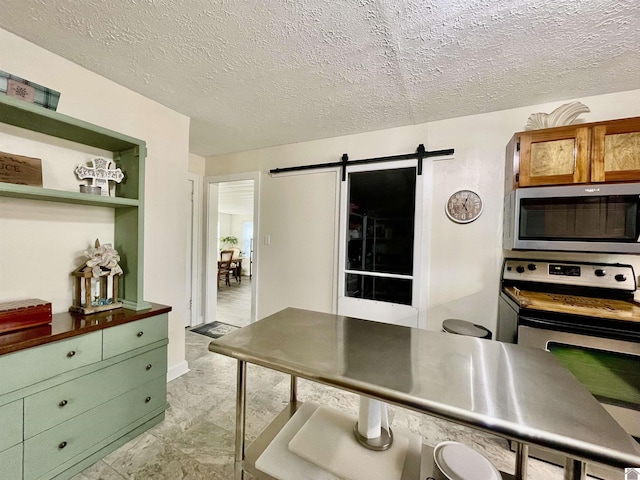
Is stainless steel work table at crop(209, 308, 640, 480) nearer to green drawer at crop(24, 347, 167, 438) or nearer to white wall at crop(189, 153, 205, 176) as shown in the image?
green drawer at crop(24, 347, 167, 438)

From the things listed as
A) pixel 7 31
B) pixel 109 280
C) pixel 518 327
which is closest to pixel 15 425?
pixel 109 280

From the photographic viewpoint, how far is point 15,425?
1.21 meters

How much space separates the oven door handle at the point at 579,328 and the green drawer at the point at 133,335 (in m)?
2.37

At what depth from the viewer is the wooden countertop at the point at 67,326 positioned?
1.23 meters

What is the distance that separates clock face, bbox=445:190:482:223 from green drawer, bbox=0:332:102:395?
2.74 metres

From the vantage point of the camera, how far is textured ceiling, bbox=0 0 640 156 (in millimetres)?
1262

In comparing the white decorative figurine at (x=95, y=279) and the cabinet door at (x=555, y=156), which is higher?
the cabinet door at (x=555, y=156)

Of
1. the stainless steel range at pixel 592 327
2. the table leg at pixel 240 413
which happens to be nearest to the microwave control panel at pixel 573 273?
the stainless steel range at pixel 592 327

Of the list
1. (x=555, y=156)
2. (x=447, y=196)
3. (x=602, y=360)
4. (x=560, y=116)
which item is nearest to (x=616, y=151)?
(x=555, y=156)

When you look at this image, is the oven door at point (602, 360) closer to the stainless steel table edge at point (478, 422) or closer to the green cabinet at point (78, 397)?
the stainless steel table edge at point (478, 422)

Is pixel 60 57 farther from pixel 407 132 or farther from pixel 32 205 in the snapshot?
pixel 407 132

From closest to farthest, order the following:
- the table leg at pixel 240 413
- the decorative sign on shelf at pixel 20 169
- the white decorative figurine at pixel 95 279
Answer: the table leg at pixel 240 413
the decorative sign on shelf at pixel 20 169
the white decorative figurine at pixel 95 279

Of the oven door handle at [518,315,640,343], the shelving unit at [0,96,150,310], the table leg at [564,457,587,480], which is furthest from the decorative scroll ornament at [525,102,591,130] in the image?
the shelving unit at [0,96,150,310]

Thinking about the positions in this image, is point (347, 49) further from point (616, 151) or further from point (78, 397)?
point (78, 397)
